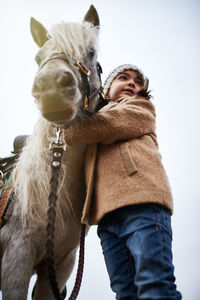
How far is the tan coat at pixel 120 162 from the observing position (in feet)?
3.65

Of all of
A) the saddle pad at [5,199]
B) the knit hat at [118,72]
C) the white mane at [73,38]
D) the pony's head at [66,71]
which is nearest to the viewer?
the pony's head at [66,71]

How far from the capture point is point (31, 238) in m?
1.25

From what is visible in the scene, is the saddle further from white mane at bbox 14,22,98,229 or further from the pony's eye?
the pony's eye

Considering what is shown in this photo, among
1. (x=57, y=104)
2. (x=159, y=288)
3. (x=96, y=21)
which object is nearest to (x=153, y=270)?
(x=159, y=288)

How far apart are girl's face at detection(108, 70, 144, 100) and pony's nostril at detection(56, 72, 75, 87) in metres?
0.71

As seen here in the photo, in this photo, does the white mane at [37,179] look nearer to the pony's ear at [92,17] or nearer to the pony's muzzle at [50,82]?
the pony's muzzle at [50,82]

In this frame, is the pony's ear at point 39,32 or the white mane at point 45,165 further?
the pony's ear at point 39,32

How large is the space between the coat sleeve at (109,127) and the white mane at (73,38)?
44 centimetres

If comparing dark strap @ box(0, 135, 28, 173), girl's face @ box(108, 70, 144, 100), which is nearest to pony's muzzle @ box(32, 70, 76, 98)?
girl's face @ box(108, 70, 144, 100)

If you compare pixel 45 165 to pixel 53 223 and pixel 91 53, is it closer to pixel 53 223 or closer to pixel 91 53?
pixel 53 223

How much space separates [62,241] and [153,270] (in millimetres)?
670

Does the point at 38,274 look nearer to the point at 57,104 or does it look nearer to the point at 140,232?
the point at 140,232

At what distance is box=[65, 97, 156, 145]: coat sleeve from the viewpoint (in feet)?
4.03

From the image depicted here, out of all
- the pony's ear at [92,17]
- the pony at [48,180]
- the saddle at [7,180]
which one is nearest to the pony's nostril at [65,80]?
the pony at [48,180]
